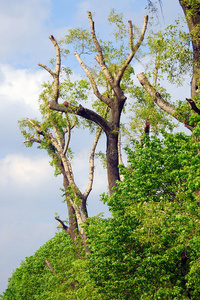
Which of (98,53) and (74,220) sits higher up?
(98,53)

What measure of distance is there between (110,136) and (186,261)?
28.6 ft

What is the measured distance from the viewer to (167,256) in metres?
16.4

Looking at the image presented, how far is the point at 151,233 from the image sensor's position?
16.8 meters

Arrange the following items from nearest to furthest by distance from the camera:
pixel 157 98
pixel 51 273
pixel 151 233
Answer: pixel 151 233
pixel 157 98
pixel 51 273

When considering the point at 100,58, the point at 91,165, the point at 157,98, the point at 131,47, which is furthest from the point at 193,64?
the point at 91,165

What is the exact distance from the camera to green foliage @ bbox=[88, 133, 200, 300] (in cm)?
1581

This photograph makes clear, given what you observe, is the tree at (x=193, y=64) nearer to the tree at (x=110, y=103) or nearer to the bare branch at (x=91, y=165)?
the tree at (x=110, y=103)

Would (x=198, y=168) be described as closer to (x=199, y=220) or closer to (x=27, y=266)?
(x=199, y=220)

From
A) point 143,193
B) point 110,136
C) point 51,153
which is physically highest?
point 51,153

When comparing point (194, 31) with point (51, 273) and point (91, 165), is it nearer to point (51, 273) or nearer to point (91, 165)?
point (91, 165)

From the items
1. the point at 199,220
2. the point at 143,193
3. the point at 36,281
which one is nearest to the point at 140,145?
the point at 143,193

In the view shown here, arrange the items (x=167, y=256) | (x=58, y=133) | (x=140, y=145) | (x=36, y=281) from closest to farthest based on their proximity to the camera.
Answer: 1. (x=167, y=256)
2. (x=140, y=145)
3. (x=58, y=133)
4. (x=36, y=281)

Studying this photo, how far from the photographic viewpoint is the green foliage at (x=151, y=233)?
15.8m

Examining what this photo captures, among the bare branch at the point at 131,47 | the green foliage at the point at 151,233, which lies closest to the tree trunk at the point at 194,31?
the green foliage at the point at 151,233
